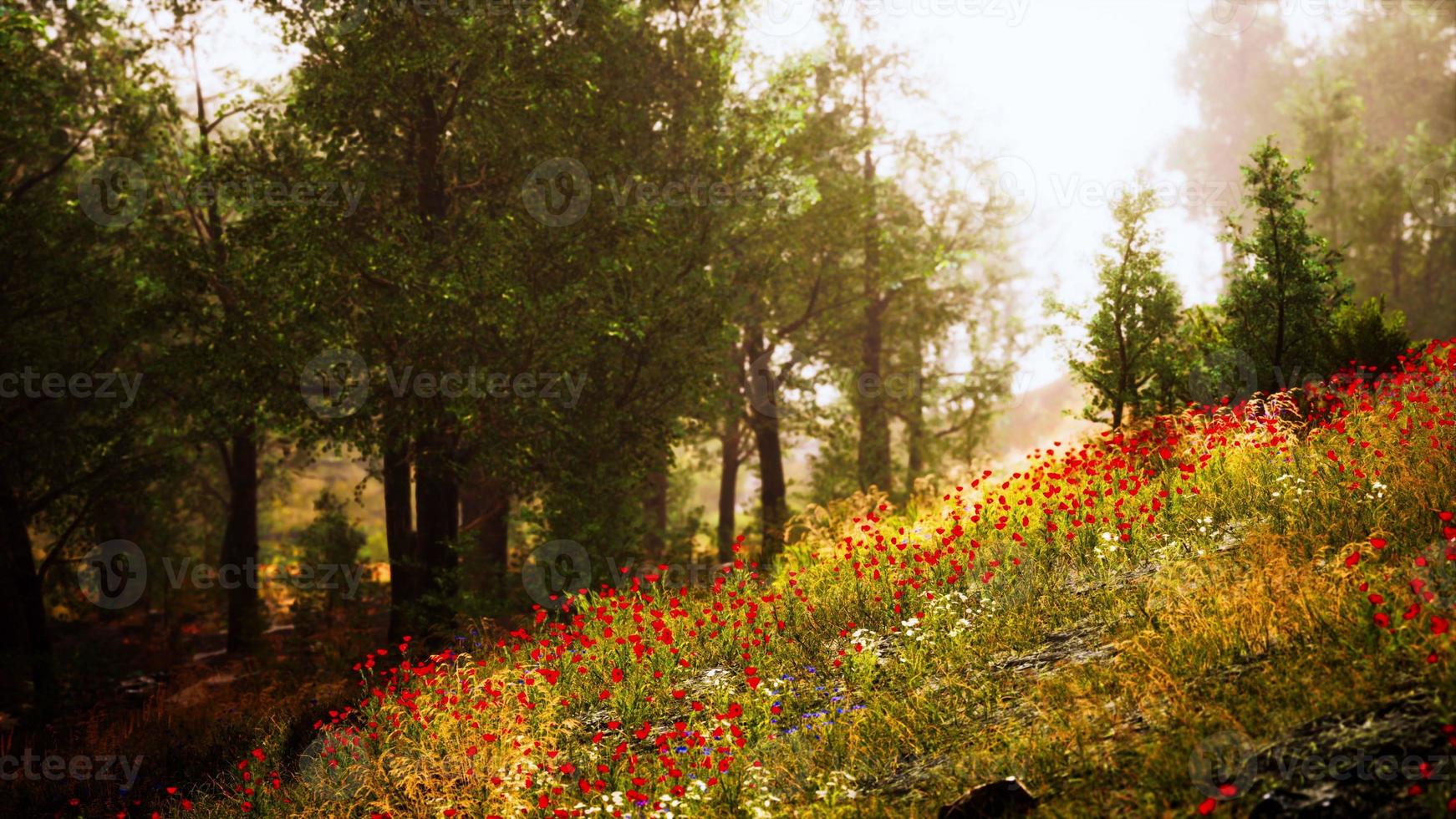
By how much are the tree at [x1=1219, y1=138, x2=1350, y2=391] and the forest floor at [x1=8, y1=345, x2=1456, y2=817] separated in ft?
4.28

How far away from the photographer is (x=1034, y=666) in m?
6.65

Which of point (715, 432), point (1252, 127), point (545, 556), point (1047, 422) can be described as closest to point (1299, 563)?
point (545, 556)

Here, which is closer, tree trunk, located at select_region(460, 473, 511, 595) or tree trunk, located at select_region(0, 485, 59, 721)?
tree trunk, located at select_region(0, 485, 59, 721)

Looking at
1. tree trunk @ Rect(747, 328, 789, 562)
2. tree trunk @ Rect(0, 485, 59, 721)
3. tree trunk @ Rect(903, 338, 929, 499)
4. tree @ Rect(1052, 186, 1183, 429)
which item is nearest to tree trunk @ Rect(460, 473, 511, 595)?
tree trunk @ Rect(747, 328, 789, 562)

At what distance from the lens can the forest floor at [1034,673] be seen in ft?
16.7

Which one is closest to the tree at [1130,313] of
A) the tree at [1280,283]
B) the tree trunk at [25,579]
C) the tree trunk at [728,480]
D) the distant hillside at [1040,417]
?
the tree at [1280,283]

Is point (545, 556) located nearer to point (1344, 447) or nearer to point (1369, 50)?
point (1344, 447)

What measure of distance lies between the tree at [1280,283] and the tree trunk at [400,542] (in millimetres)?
10924

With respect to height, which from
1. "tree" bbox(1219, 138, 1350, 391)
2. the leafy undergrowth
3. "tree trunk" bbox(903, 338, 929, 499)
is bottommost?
the leafy undergrowth

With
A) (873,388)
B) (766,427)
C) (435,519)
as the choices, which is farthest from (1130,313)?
(435,519)

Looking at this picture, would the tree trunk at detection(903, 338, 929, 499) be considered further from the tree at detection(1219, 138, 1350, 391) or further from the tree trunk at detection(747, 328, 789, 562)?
the tree at detection(1219, 138, 1350, 391)

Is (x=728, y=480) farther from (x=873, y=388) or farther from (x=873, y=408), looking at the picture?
(x=873, y=388)

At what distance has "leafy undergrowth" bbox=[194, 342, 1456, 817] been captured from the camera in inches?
205

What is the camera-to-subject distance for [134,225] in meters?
14.6
